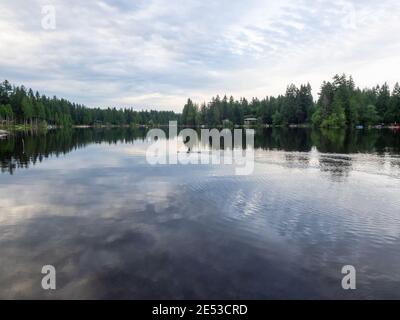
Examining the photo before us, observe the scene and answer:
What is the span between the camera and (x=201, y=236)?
15891 mm

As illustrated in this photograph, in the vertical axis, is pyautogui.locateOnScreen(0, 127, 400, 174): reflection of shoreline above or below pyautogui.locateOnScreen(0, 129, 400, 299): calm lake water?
above

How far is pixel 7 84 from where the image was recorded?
504 feet

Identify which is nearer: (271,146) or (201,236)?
(201,236)

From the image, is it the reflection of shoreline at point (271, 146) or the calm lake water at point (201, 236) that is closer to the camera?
the calm lake water at point (201, 236)

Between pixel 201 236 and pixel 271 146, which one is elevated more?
pixel 271 146

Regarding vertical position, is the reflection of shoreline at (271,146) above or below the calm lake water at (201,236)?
above

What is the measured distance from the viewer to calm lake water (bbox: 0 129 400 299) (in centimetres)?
1140

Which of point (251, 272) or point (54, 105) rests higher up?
point (54, 105)

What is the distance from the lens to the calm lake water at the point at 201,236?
1140cm

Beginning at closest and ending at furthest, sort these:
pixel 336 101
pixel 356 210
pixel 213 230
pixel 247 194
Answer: pixel 213 230 < pixel 356 210 < pixel 247 194 < pixel 336 101

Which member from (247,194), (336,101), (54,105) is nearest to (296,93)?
(336,101)

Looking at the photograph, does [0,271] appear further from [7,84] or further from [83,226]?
[7,84]

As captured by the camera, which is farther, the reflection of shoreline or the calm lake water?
the reflection of shoreline
